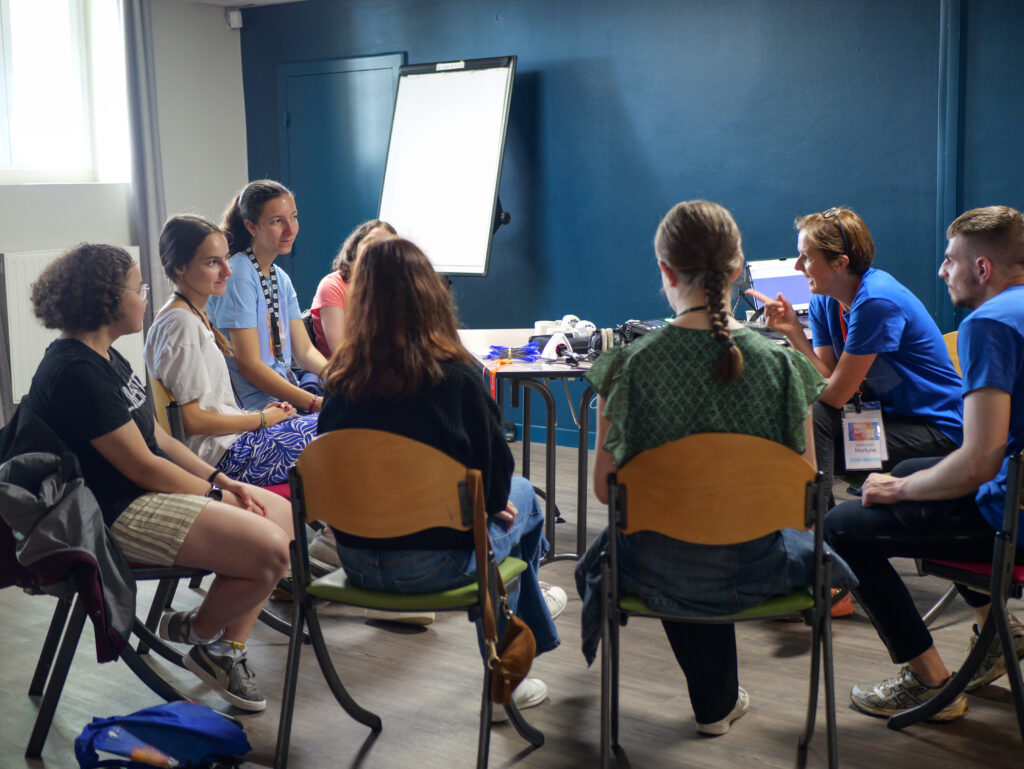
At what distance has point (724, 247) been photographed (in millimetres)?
1982

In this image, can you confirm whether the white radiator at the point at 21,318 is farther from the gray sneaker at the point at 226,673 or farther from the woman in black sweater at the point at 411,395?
the woman in black sweater at the point at 411,395

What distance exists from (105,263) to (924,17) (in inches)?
136

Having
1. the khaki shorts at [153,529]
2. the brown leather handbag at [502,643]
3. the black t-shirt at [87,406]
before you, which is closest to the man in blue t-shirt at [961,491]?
the brown leather handbag at [502,643]

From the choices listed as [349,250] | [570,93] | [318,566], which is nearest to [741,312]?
[570,93]

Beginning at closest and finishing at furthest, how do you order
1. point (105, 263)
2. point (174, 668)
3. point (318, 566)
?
point (105, 263) < point (174, 668) < point (318, 566)

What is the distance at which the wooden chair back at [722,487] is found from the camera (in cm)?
185

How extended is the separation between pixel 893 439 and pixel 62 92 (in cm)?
523

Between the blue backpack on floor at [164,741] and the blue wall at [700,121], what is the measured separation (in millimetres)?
3415

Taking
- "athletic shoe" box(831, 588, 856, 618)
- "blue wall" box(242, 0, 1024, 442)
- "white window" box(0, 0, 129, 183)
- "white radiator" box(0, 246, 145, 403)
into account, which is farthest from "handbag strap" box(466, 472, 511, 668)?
"white window" box(0, 0, 129, 183)

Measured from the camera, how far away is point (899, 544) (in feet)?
7.33

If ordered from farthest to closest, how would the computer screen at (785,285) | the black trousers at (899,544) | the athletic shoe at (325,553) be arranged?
1. the computer screen at (785,285)
2. the athletic shoe at (325,553)
3. the black trousers at (899,544)

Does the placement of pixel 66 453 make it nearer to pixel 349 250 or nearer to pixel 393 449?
pixel 393 449

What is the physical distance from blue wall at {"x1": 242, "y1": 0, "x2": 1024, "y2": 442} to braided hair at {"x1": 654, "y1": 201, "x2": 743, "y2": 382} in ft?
8.95

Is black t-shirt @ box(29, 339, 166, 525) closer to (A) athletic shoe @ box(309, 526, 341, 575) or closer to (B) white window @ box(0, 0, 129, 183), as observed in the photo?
(A) athletic shoe @ box(309, 526, 341, 575)
